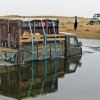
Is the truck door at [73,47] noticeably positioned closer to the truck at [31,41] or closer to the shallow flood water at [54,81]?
the truck at [31,41]

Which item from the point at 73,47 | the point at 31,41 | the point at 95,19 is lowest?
the point at 95,19

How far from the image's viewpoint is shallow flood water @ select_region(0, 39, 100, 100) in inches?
692

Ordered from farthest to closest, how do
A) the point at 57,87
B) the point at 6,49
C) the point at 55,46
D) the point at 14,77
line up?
1. the point at 55,46
2. the point at 6,49
3. the point at 14,77
4. the point at 57,87

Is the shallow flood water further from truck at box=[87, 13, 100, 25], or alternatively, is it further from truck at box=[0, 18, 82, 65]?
truck at box=[87, 13, 100, 25]

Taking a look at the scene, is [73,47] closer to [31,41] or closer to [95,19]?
[31,41]

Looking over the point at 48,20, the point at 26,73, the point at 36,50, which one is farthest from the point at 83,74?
the point at 48,20

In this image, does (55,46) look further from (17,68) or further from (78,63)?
(17,68)

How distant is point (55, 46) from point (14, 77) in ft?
23.9

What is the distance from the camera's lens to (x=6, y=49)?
86.9 feet

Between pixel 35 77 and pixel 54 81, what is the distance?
1.41m

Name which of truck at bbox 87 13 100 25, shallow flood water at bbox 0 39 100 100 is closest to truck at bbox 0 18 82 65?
shallow flood water at bbox 0 39 100 100

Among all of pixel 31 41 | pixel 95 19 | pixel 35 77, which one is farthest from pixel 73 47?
pixel 95 19

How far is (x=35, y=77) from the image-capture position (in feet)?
72.5

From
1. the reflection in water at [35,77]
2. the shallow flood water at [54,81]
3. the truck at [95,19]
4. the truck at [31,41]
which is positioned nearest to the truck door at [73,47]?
the truck at [31,41]
